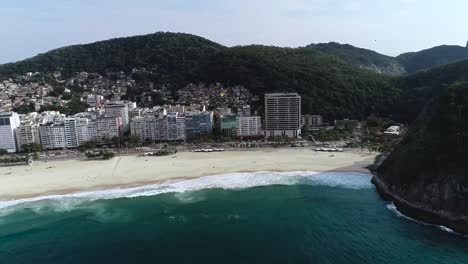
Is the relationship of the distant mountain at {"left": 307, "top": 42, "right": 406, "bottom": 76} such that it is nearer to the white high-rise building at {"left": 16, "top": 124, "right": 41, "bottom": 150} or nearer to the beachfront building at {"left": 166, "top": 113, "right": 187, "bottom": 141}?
the beachfront building at {"left": 166, "top": 113, "right": 187, "bottom": 141}

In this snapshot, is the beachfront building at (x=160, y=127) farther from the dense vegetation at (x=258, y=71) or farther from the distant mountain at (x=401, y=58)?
the distant mountain at (x=401, y=58)

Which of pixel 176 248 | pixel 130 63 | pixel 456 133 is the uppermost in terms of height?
pixel 130 63

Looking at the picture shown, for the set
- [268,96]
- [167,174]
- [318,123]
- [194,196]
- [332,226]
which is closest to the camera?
[332,226]

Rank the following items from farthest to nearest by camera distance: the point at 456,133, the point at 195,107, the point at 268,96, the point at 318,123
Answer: the point at 195,107 → the point at 318,123 → the point at 268,96 → the point at 456,133

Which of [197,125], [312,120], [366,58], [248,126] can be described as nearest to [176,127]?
[197,125]

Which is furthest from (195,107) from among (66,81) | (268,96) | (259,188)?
(66,81)

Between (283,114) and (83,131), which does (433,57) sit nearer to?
(283,114)

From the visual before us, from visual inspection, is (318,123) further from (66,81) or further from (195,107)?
(66,81)
